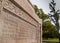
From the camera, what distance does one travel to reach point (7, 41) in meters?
2.96

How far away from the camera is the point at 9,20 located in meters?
3.07

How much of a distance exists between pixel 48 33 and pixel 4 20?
30255 millimetres

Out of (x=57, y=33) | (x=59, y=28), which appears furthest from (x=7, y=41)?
(x=59, y=28)

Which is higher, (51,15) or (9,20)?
(51,15)

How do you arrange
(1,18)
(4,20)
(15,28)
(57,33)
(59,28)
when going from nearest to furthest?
(1,18), (4,20), (15,28), (57,33), (59,28)

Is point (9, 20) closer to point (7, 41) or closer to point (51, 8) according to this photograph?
point (7, 41)

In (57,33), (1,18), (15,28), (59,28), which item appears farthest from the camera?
(59,28)

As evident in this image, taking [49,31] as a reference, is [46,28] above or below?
above

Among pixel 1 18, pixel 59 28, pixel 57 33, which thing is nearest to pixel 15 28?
pixel 1 18

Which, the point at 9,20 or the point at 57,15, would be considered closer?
the point at 9,20

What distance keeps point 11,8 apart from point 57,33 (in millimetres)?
28276

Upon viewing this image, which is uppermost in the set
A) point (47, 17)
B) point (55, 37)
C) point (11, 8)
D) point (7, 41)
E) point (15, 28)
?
point (47, 17)

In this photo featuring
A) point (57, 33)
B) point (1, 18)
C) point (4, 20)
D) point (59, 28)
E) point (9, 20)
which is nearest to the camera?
point (1, 18)

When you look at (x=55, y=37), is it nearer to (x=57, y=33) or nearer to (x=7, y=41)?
(x=57, y=33)
